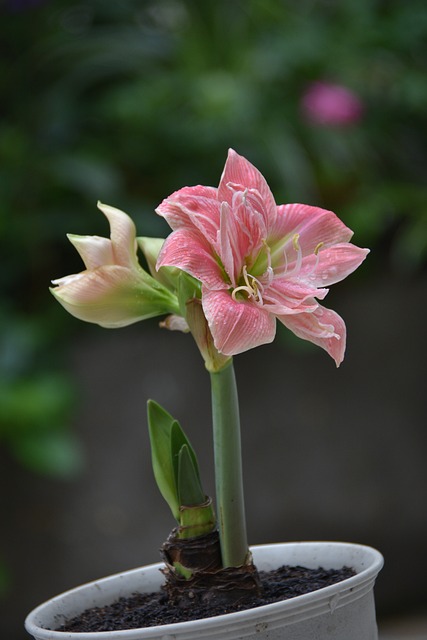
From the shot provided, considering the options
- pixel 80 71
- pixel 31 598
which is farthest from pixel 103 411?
pixel 80 71

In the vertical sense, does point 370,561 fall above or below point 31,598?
above

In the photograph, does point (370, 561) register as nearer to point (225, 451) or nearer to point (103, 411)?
point (225, 451)

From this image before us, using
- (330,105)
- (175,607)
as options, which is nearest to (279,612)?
(175,607)

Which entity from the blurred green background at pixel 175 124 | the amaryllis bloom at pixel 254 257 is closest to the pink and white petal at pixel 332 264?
the amaryllis bloom at pixel 254 257

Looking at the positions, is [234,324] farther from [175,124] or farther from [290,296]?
[175,124]

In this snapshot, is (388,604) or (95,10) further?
(95,10)

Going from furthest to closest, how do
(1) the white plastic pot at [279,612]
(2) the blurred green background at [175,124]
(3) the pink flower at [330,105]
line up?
1. (3) the pink flower at [330,105]
2. (2) the blurred green background at [175,124]
3. (1) the white plastic pot at [279,612]

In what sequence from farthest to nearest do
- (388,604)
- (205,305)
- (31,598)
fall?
(388,604) → (31,598) → (205,305)

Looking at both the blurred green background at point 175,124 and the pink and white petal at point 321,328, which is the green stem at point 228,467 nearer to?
the pink and white petal at point 321,328
